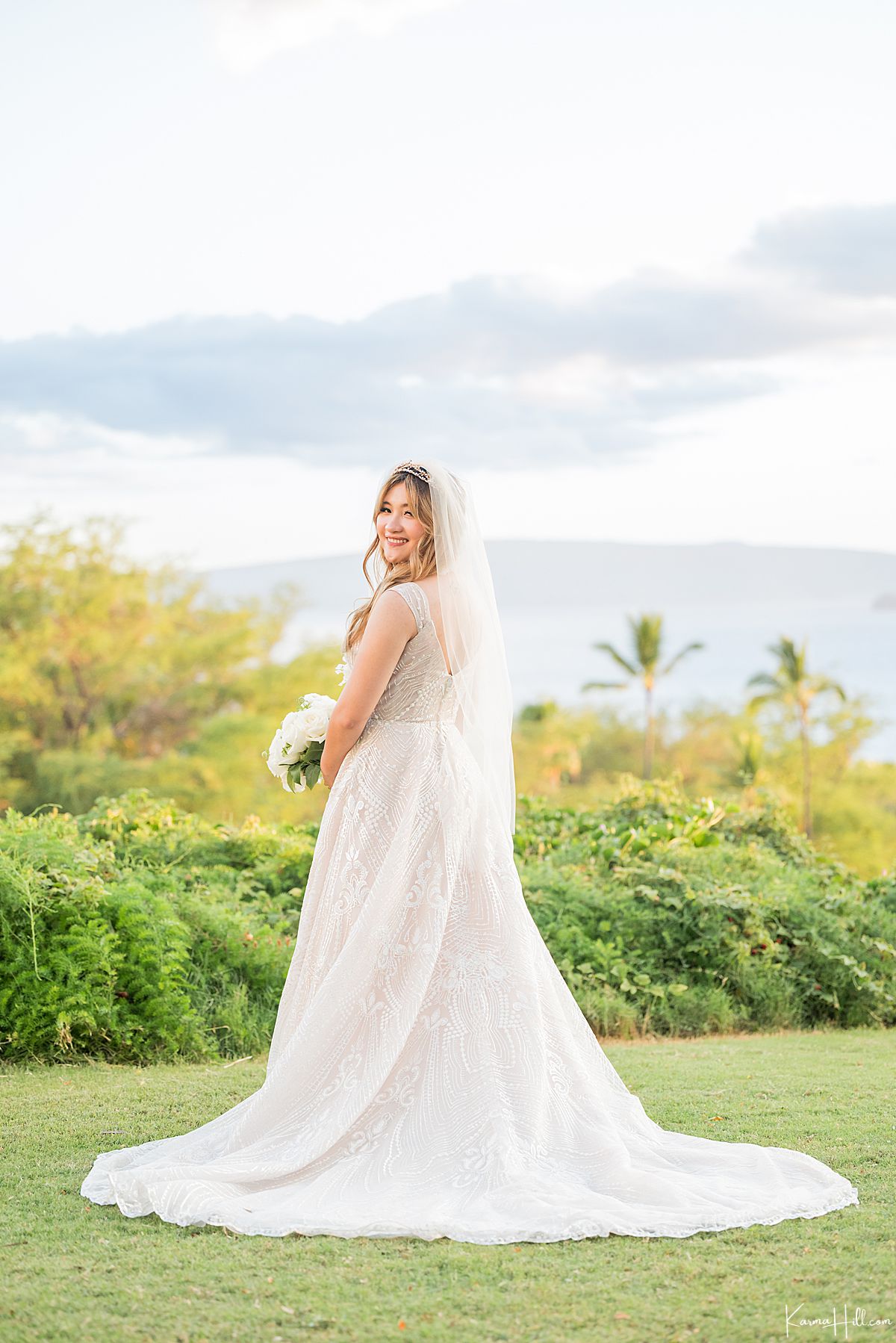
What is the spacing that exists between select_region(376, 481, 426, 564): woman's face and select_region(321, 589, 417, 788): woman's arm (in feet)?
0.59

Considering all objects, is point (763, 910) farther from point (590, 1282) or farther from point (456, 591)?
point (590, 1282)

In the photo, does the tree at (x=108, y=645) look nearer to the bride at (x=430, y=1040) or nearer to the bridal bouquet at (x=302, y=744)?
the bridal bouquet at (x=302, y=744)

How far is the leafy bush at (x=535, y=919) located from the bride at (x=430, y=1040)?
58.4 inches

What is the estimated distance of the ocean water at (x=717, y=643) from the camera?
5891 inches

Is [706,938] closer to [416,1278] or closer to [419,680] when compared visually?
[419,680]

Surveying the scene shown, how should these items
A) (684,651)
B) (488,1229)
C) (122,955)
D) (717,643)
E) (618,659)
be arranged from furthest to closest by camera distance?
1. (717,643)
2. (684,651)
3. (618,659)
4. (122,955)
5. (488,1229)

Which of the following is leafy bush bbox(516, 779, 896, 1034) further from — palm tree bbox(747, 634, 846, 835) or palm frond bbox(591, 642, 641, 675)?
palm tree bbox(747, 634, 846, 835)

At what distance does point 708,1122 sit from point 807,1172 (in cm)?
80

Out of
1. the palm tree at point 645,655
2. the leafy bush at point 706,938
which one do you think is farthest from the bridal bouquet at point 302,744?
the palm tree at point 645,655

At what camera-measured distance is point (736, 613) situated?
615ft

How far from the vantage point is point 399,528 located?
4.06 m

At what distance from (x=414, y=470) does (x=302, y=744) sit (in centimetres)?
98

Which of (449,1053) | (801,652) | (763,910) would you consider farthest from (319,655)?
(449,1053)

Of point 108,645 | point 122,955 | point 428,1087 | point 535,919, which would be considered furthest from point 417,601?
point 108,645
